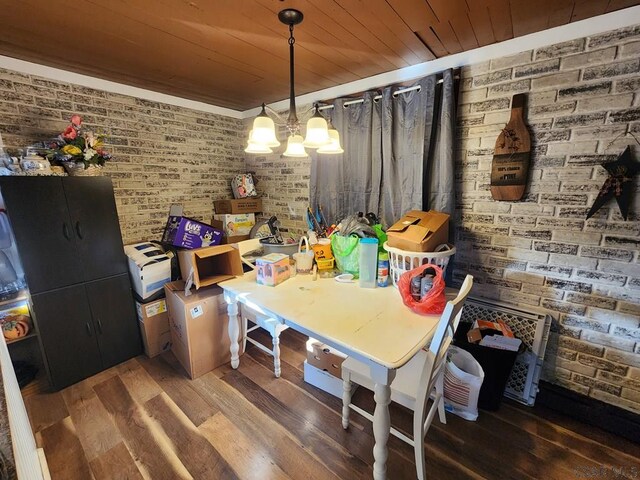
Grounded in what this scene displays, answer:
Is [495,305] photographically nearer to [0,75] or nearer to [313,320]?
[313,320]

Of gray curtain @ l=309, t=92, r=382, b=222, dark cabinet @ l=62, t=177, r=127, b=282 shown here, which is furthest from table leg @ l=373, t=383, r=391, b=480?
dark cabinet @ l=62, t=177, r=127, b=282

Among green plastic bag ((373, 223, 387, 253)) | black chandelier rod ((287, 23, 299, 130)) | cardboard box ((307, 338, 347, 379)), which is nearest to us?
black chandelier rod ((287, 23, 299, 130))

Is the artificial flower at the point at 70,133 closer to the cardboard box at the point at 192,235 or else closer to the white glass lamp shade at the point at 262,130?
the cardboard box at the point at 192,235

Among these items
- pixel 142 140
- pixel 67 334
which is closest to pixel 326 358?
pixel 67 334

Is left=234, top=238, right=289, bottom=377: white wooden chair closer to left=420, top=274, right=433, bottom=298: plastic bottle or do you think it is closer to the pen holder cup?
the pen holder cup

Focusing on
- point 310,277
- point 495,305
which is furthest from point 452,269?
point 310,277

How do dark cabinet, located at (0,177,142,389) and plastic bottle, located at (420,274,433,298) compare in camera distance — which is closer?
plastic bottle, located at (420,274,433,298)

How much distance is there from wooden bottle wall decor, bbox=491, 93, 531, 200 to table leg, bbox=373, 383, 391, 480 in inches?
56.7

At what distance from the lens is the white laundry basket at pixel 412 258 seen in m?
1.67

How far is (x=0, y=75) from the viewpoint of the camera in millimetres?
1917

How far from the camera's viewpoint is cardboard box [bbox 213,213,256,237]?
3.09 metres

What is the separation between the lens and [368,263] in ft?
5.99

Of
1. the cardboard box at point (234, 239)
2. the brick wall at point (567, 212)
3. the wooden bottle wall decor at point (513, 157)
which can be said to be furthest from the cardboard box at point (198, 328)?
the wooden bottle wall decor at point (513, 157)

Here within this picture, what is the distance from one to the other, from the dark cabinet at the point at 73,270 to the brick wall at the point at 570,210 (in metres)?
2.69
